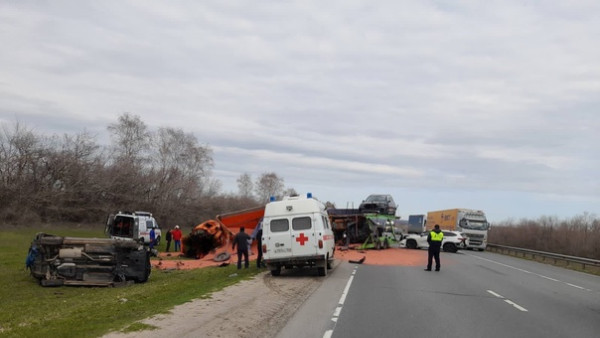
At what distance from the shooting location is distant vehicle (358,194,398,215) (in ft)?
111

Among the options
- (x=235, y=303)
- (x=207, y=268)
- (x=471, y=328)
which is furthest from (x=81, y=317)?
(x=207, y=268)

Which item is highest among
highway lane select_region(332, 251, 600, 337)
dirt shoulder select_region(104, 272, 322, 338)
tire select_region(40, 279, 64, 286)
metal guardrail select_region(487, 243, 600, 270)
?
metal guardrail select_region(487, 243, 600, 270)

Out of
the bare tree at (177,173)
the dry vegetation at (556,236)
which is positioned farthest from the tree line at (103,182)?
the dry vegetation at (556,236)

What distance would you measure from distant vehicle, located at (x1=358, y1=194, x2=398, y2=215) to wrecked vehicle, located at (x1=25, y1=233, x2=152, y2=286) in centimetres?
1757

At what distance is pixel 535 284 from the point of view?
701 inches

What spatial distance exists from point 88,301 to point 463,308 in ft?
29.3

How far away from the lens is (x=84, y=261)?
16.8 metres

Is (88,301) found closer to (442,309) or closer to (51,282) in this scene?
(51,282)

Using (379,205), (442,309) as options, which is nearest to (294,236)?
(442,309)

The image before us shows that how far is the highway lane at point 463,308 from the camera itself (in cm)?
892

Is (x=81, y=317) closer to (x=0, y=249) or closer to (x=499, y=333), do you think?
(x=499, y=333)

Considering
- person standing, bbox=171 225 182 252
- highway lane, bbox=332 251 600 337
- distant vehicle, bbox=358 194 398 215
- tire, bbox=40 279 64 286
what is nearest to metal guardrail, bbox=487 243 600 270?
distant vehicle, bbox=358 194 398 215

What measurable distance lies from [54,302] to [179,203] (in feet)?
181

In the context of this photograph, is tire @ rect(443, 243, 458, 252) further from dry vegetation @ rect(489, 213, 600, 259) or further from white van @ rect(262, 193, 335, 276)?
white van @ rect(262, 193, 335, 276)
